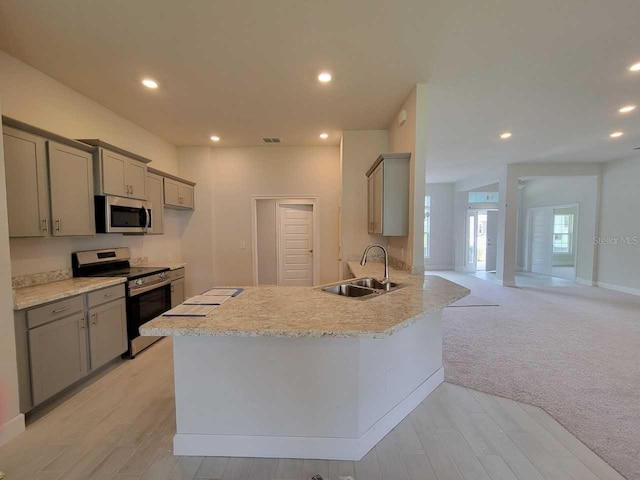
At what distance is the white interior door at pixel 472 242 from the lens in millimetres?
8867

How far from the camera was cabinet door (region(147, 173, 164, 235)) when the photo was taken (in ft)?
12.0

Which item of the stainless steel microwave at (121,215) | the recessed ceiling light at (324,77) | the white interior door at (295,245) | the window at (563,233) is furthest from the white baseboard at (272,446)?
the window at (563,233)

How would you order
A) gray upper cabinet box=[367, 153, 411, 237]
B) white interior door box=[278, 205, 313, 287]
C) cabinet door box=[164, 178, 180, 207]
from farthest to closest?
white interior door box=[278, 205, 313, 287], cabinet door box=[164, 178, 180, 207], gray upper cabinet box=[367, 153, 411, 237]

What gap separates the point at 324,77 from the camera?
2664 mm

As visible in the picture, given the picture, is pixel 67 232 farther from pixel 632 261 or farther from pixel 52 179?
pixel 632 261

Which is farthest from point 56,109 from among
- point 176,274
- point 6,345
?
point 6,345

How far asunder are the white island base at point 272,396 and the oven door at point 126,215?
2.07 meters

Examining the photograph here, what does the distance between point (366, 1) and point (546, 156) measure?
6122 millimetres

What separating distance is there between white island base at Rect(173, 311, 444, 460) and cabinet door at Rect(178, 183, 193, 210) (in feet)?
10.9

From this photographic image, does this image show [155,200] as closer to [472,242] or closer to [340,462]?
[340,462]

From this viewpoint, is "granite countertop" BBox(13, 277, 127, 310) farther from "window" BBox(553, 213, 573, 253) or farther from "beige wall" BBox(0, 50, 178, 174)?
"window" BBox(553, 213, 573, 253)

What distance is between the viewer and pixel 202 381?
164 cm

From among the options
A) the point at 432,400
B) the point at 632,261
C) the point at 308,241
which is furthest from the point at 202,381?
the point at 632,261

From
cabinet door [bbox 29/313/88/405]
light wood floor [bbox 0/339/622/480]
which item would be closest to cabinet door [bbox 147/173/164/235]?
cabinet door [bbox 29/313/88/405]
